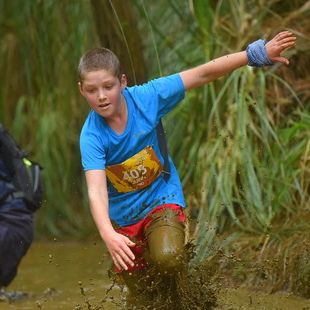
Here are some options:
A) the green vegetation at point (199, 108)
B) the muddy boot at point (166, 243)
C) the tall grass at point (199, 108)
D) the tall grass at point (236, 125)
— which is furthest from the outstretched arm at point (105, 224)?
the tall grass at point (236, 125)

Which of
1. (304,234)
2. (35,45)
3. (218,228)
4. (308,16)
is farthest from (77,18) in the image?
(304,234)

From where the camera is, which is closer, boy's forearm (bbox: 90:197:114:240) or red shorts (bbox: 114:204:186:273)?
boy's forearm (bbox: 90:197:114:240)

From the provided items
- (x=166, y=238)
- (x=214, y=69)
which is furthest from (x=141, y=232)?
(x=214, y=69)

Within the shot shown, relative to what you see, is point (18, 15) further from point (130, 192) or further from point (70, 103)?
point (130, 192)

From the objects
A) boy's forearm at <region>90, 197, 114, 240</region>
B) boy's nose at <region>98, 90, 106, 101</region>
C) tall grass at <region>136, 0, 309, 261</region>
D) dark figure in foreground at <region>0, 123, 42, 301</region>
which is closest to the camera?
boy's forearm at <region>90, 197, 114, 240</region>

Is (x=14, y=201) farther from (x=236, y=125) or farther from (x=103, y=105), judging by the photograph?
(x=236, y=125)

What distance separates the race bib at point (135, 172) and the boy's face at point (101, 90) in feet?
0.92

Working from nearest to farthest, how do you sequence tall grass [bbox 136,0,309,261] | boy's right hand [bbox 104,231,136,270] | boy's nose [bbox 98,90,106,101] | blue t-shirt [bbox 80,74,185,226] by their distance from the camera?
boy's right hand [bbox 104,231,136,270]
boy's nose [bbox 98,90,106,101]
blue t-shirt [bbox 80,74,185,226]
tall grass [bbox 136,0,309,261]

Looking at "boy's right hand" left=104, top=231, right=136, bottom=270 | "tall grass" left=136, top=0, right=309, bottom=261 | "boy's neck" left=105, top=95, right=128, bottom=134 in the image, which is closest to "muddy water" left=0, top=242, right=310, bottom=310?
"tall grass" left=136, top=0, right=309, bottom=261

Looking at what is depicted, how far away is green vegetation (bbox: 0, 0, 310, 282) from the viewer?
6922 millimetres

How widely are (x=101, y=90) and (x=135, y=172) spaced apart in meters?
0.44

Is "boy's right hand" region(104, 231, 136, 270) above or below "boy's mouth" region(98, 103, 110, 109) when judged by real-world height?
below

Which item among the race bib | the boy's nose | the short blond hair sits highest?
the short blond hair

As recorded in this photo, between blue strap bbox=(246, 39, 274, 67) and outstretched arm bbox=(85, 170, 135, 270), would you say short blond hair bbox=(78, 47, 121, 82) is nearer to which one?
outstretched arm bbox=(85, 170, 135, 270)
